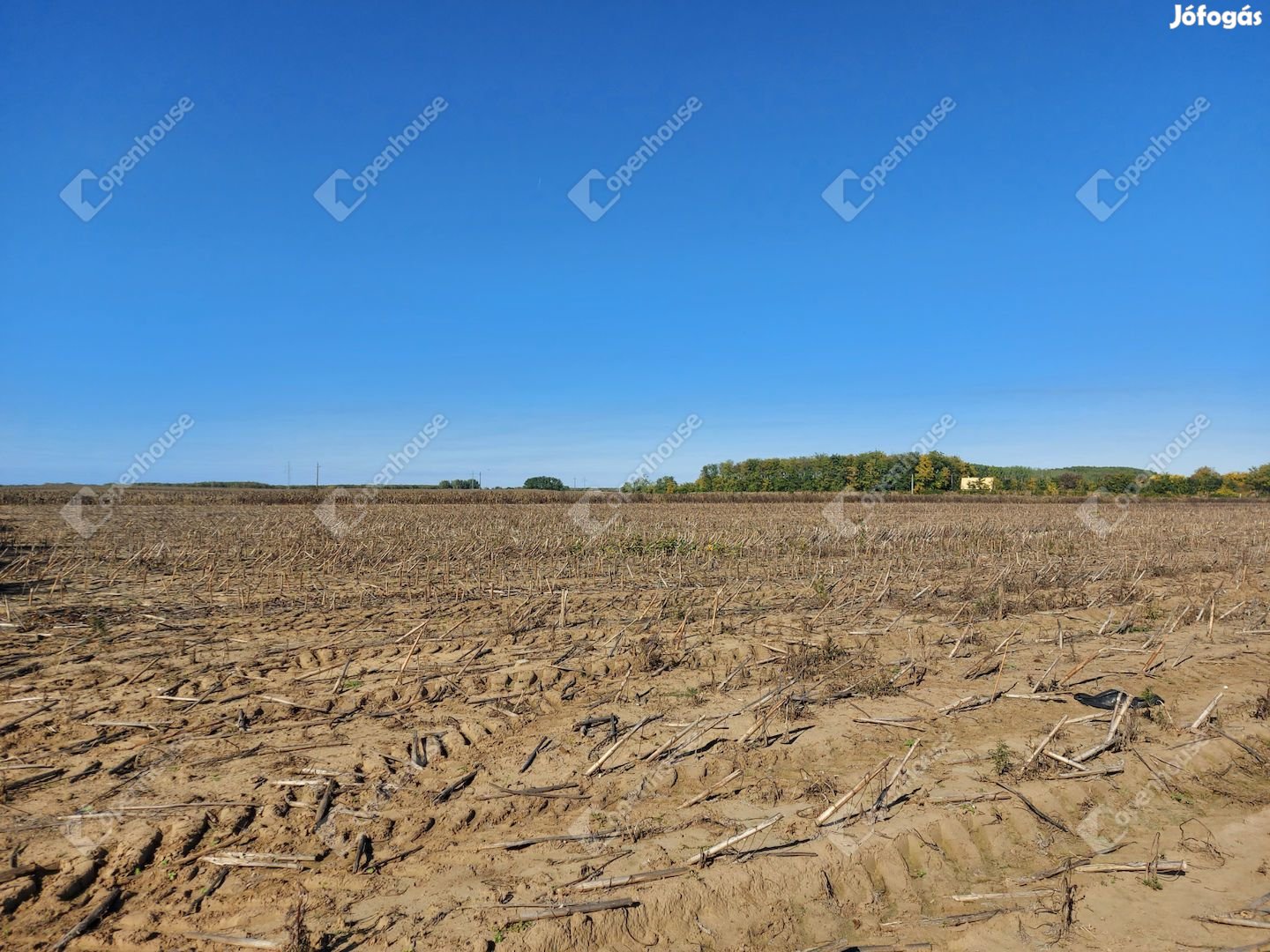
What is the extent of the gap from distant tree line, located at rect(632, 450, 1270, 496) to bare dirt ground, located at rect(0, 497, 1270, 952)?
56534 mm

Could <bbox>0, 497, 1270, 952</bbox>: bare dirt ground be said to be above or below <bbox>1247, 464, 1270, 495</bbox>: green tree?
below

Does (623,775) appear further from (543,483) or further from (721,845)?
(543,483)

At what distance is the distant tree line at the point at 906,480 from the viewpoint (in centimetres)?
7044

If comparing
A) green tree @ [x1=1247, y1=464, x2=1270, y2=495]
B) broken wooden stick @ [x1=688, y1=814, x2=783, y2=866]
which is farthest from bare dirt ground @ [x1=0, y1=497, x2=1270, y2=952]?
green tree @ [x1=1247, y1=464, x2=1270, y2=495]

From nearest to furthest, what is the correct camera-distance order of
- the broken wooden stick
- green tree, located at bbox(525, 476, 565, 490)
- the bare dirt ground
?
the bare dirt ground, the broken wooden stick, green tree, located at bbox(525, 476, 565, 490)

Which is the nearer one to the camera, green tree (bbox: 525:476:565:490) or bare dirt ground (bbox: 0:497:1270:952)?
bare dirt ground (bbox: 0:497:1270:952)

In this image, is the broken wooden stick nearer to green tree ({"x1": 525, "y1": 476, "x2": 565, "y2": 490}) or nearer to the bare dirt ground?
the bare dirt ground

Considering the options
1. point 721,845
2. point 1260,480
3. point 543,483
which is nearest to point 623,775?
point 721,845

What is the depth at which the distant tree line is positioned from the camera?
7044 cm

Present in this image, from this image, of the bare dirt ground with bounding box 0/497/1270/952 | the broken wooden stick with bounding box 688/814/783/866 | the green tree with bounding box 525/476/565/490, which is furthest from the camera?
the green tree with bounding box 525/476/565/490

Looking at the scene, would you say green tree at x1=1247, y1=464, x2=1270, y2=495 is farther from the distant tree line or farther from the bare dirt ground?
the bare dirt ground

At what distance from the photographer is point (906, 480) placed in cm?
7550

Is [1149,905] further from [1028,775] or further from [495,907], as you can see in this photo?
[495,907]

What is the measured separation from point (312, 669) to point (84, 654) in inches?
97.4
